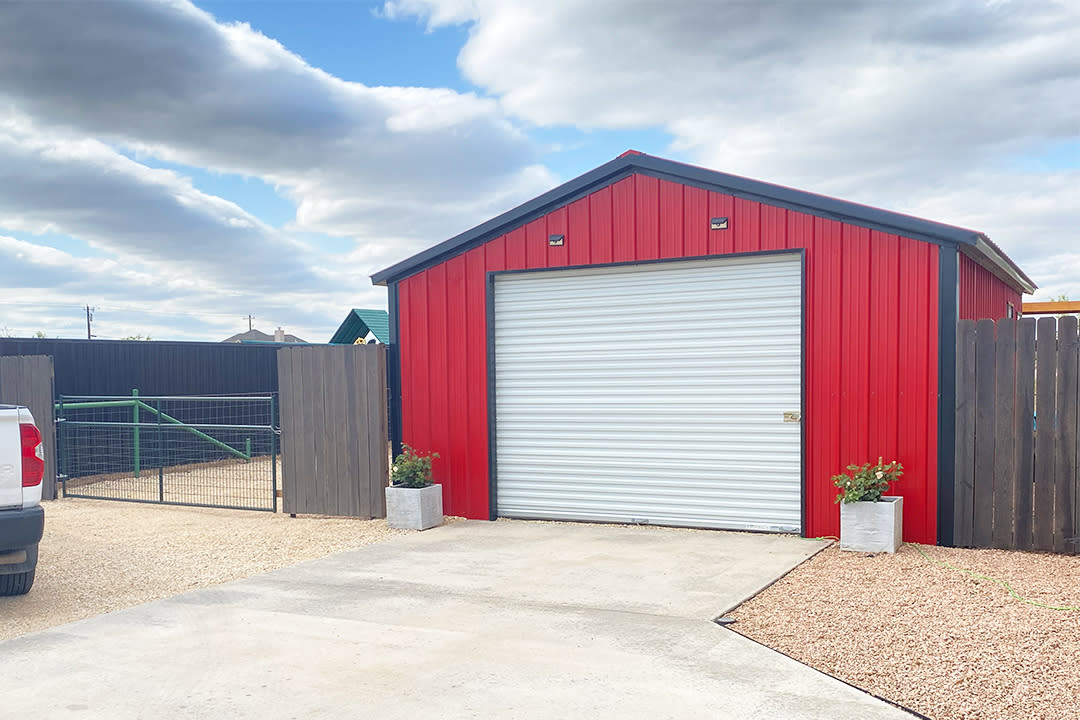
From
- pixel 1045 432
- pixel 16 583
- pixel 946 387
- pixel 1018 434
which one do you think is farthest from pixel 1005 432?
pixel 16 583

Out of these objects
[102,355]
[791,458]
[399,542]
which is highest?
[102,355]

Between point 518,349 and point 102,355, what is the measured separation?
8.19 meters

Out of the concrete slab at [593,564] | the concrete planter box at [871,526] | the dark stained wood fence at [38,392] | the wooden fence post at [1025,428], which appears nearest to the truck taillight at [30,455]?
the concrete slab at [593,564]

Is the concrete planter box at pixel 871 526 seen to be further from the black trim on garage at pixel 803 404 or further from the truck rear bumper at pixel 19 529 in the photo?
the truck rear bumper at pixel 19 529

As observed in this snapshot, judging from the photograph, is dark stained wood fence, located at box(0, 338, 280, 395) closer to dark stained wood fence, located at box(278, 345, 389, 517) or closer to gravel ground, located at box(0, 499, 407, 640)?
gravel ground, located at box(0, 499, 407, 640)

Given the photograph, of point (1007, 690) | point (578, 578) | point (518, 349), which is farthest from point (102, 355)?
point (1007, 690)

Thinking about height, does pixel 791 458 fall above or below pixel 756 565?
above

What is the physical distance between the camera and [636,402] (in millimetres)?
8734

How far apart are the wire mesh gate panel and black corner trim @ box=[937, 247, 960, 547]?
6863mm

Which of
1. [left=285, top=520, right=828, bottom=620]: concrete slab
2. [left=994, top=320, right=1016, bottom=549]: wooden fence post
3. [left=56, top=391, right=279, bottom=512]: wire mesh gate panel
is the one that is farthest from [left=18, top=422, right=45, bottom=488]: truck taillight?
[left=994, top=320, right=1016, bottom=549]: wooden fence post

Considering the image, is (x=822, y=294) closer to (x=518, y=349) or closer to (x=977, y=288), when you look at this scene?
(x=977, y=288)

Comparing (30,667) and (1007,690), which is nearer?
(1007,690)

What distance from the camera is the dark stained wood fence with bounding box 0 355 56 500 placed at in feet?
37.4

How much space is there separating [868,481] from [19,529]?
6.33m
